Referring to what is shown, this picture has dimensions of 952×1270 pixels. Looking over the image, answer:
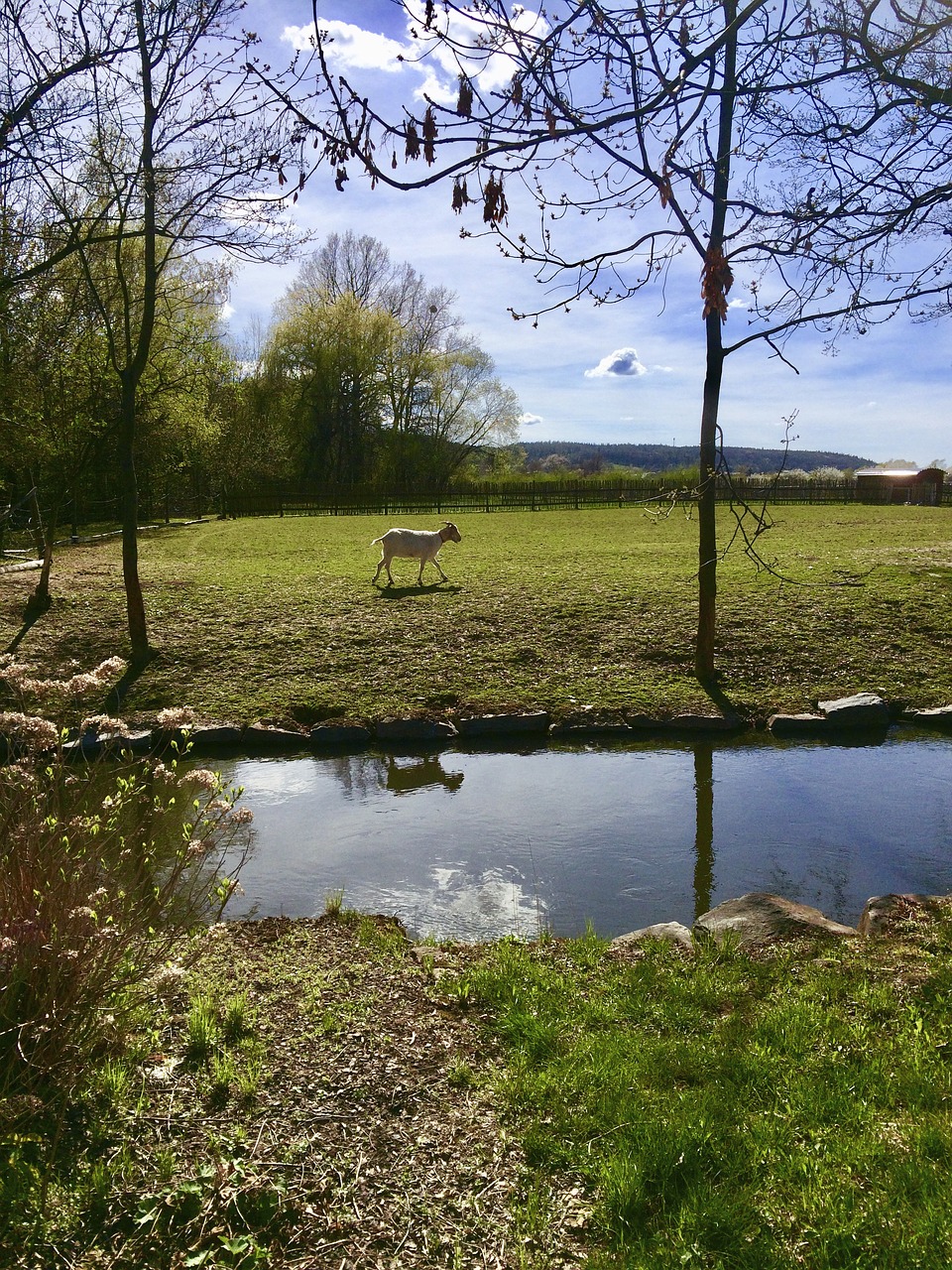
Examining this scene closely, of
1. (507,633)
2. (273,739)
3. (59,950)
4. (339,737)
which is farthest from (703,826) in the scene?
(507,633)

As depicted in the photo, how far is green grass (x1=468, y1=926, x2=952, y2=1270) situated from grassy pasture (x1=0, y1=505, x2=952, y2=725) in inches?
247

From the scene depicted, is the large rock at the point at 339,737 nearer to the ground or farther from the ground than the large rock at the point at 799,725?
nearer to the ground

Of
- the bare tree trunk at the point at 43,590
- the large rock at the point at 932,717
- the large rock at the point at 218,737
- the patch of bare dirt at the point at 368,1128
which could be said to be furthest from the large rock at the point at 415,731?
the bare tree trunk at the point at 43,590

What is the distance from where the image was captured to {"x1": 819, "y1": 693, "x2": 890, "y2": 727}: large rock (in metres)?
10.1

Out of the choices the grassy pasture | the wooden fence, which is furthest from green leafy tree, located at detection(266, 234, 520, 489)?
the grassy pasture

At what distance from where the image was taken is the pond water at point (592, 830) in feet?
19.1

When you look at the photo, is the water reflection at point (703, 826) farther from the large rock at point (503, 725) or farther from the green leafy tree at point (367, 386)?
the green leafy tree at point (367, 386)

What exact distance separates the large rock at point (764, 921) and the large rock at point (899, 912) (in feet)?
0.43

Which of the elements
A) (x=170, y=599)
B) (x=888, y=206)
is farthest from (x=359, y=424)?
(x=888, y=206)

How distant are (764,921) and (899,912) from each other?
0.83 metres

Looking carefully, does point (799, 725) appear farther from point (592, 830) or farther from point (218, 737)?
point (218, 737)

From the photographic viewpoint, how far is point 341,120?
316 cm

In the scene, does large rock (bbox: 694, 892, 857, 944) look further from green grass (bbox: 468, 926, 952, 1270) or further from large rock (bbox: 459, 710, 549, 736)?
large rock (bbox: 459, 710, 549, 736)

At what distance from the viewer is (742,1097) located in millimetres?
3189
